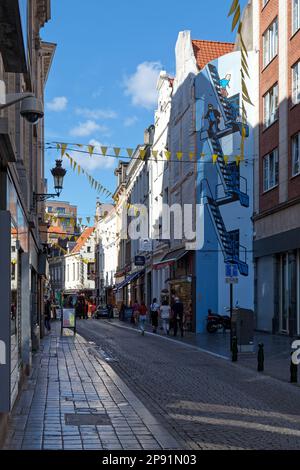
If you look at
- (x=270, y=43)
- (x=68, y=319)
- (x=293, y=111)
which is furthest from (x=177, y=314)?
(x=270, y=43)

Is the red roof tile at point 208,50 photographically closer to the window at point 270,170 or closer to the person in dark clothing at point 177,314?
Result: the window at point 270,170

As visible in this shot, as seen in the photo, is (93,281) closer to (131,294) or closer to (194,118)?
(131,294)

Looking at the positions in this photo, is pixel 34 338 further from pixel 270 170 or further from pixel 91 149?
pixel 270 170

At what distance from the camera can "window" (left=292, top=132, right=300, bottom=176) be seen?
2638 cm

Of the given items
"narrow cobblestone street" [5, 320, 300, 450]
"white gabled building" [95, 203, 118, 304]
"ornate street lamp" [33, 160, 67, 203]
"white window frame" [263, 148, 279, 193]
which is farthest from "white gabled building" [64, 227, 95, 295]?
"narrow cobblestone street" [5, 320, 300, 450]

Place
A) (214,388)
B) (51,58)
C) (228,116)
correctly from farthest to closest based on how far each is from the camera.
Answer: (51,58), (228,116), (214,388)

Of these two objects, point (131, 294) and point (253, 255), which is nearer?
point (253, 255)

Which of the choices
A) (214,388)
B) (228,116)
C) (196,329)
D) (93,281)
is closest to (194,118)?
(228,116)

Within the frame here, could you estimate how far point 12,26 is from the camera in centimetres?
771

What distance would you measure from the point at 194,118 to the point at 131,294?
27908 millimetres

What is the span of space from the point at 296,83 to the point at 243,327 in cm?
1099

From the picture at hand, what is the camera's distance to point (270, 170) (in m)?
30.5

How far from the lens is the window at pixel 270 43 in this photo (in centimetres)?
2972
